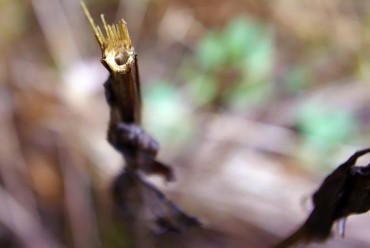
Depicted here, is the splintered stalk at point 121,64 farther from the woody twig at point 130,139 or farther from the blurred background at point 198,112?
the blurred background at point 198,112

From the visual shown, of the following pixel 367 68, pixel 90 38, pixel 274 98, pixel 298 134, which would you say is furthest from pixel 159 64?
pixel 367 68

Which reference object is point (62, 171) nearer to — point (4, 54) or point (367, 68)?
point (4, 54)

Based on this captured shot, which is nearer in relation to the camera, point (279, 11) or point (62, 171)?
point (62, 171)

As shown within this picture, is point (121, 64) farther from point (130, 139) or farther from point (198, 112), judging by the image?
point (198, 112)

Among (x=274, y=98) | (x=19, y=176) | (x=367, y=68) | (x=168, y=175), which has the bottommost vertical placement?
(x=168, y=175)

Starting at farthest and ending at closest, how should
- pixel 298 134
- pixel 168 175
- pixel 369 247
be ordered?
→ pixel 298 134 < pixel 369 247 < pixel 168 175

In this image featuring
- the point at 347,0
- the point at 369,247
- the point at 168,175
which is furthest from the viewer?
the point at 347,0

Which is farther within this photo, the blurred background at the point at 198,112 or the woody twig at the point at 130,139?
the blurred background at the point at 198,112

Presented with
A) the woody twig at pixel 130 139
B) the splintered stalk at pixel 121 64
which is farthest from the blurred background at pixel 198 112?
the splintered stalk at pixel 121 64
